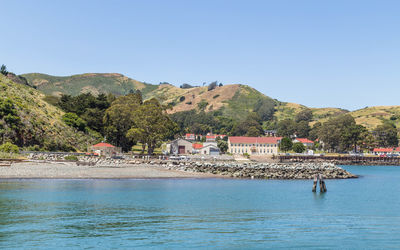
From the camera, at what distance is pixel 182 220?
2900cm

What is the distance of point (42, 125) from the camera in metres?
79.4

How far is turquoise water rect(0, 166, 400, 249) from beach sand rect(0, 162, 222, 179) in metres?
3.63

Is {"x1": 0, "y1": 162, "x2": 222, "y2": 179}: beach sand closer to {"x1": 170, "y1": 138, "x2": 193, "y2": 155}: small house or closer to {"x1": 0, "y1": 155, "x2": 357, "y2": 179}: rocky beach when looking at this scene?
{"x1": 0, "y1": 155, "x2": 357, "y2": 179}: rocky beach

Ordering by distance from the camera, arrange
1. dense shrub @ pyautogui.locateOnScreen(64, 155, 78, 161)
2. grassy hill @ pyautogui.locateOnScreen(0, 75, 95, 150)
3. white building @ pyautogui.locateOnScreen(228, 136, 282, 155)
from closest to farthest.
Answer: dense shrub @ pyautogui.locateOnScreen(64, 155, 78, 161), grassy hill @ pyautogui.locateOnScreen(0, 75, 95, 150), white building @ pyautogui.locateOnScreen(228, 136, 282, 155)

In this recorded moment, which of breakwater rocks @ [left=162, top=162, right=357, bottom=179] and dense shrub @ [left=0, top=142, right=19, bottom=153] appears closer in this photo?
dense shrub @ [left=0, top=142, right=19, bottom=153]

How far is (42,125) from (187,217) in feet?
189

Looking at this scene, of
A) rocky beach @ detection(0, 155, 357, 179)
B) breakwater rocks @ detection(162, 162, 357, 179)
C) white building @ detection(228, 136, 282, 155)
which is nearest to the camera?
rocky beach @ detection(0, 155, 357, 179)

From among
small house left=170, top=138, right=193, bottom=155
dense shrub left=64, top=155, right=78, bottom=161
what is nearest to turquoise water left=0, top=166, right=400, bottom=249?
dense shrub left=64, top=155, right=78, bottom=161

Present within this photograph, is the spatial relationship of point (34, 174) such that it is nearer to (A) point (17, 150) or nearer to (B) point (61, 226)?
(A) point (17, 150)

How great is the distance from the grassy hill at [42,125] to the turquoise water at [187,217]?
29668mm

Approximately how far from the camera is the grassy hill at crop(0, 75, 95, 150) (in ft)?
247

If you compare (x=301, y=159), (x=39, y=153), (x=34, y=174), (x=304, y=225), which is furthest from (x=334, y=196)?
(x=301, y=159)

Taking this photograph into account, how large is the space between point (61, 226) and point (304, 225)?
16.0 meters

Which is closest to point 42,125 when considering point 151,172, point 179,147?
point 151,172
